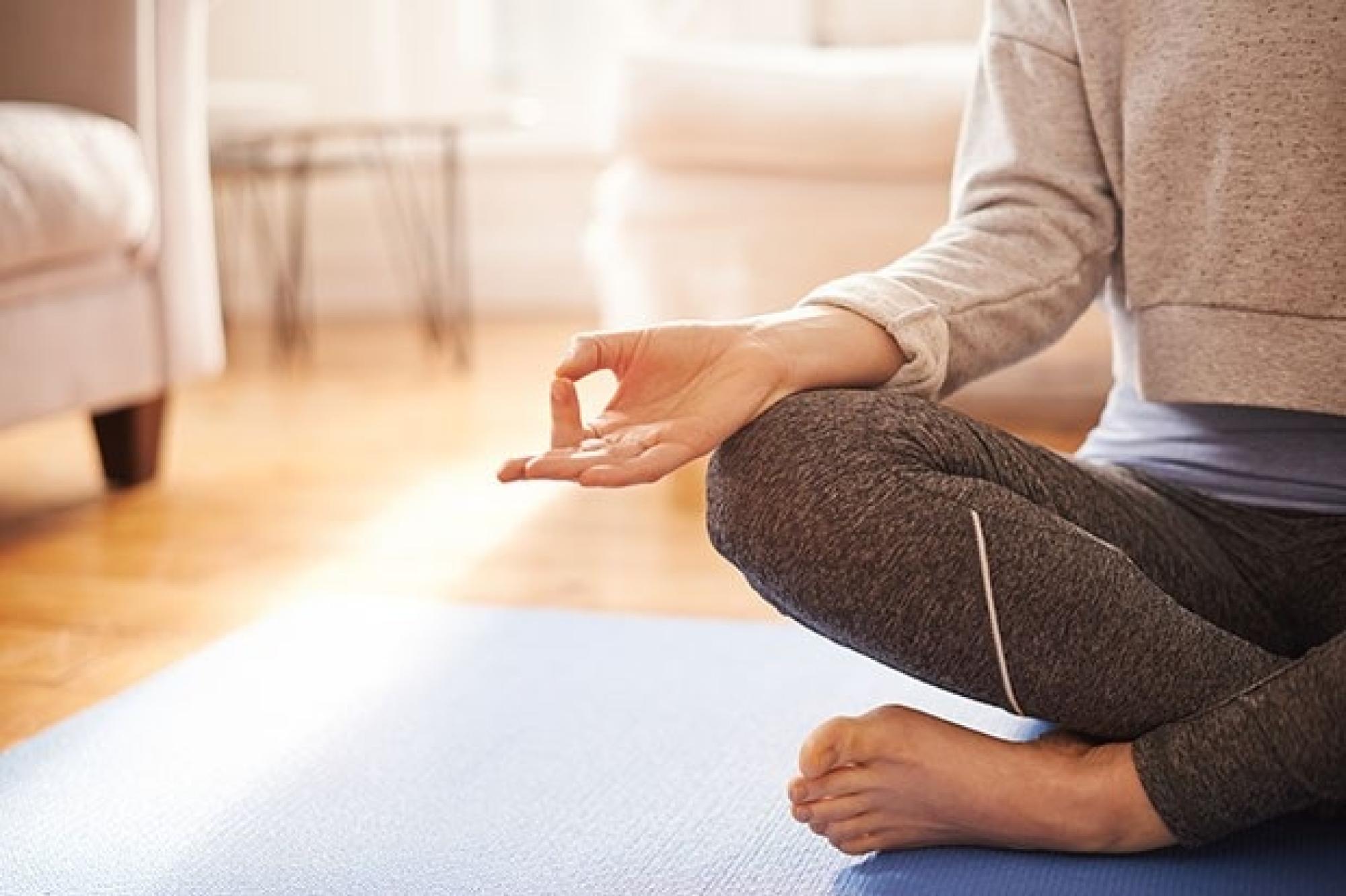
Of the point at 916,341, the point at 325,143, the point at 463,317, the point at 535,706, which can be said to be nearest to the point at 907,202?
the point at 535,706

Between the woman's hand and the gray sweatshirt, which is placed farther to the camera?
the gray sweatshirt

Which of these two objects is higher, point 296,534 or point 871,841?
point 871,841

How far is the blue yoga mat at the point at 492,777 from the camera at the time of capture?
94 centimetres

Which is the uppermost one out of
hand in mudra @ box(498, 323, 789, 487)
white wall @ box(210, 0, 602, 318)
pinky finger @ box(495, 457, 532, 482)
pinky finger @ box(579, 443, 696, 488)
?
hand in mudra @ box(498, 323, 789, 487)

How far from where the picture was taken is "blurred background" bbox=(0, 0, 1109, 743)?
165cm

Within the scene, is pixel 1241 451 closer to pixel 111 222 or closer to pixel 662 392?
pixel 662 392

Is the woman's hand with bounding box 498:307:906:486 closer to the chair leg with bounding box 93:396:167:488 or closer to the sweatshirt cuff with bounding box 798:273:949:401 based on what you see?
the sweatshirt cuff with bounding box 798:273:949:401

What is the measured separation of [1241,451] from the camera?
3.52ft

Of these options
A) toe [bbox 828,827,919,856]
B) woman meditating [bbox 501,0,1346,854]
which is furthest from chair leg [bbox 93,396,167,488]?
toe [bbox 828,827,919,856]

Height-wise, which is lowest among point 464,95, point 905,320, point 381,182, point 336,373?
point 336,373

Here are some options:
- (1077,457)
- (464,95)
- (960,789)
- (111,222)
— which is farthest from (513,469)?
(464,95)

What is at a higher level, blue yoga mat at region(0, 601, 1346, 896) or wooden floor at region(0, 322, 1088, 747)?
blue yoga mat at region(0, 601, 1346, 896)

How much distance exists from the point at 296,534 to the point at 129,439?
347 mm

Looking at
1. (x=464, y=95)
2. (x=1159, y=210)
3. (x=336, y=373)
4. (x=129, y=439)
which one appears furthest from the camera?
(x=464, y=95)
